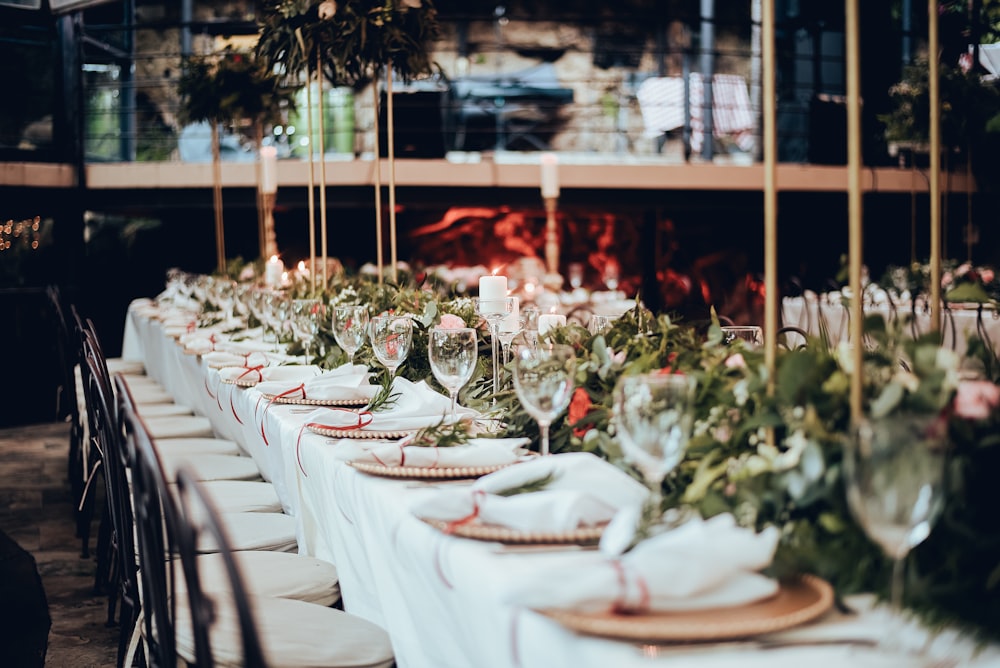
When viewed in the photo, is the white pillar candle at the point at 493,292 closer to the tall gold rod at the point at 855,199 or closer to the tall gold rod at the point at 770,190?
the tall gold rod at the point at 770,190

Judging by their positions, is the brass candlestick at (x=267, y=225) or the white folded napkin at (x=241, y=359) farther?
the brass candlestick at (x=267, y=225)

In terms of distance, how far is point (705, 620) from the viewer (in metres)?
1.01

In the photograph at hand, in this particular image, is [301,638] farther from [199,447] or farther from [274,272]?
[274,272]

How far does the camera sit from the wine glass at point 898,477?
963mm

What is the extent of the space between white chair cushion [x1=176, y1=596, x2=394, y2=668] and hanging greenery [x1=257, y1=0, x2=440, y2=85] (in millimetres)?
2949

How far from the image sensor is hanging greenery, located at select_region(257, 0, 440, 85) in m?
4.38

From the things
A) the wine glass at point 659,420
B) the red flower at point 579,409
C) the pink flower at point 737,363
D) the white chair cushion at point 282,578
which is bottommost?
the white chair cushion at point 282,578

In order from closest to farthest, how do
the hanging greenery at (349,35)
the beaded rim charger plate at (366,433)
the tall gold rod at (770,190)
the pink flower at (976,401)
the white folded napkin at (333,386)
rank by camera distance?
the pink flower at (976,401), the tall gold rod at (770,190), the beaded rim charger plate at (366,433), the white folded napkin at (333,386), the hanging greenery at (349,35)

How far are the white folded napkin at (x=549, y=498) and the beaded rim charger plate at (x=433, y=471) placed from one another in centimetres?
18

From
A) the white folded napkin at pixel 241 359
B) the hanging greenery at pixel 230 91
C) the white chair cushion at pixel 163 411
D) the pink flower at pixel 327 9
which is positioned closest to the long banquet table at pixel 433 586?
the white folded napkin at pixel 241 359

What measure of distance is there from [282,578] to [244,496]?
80 cm

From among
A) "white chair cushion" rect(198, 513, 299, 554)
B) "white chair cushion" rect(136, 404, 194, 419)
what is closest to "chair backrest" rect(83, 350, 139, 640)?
"white chair cushion" rect(198, 513, 299, 554)

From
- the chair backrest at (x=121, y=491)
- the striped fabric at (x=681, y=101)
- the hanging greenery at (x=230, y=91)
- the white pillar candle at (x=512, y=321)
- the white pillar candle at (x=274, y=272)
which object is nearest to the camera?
the chair backrest at (x=121, y=491)

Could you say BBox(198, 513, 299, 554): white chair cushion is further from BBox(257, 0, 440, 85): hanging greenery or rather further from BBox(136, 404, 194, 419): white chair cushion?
BBox(257, 0, 440, 85): hanging greenery
